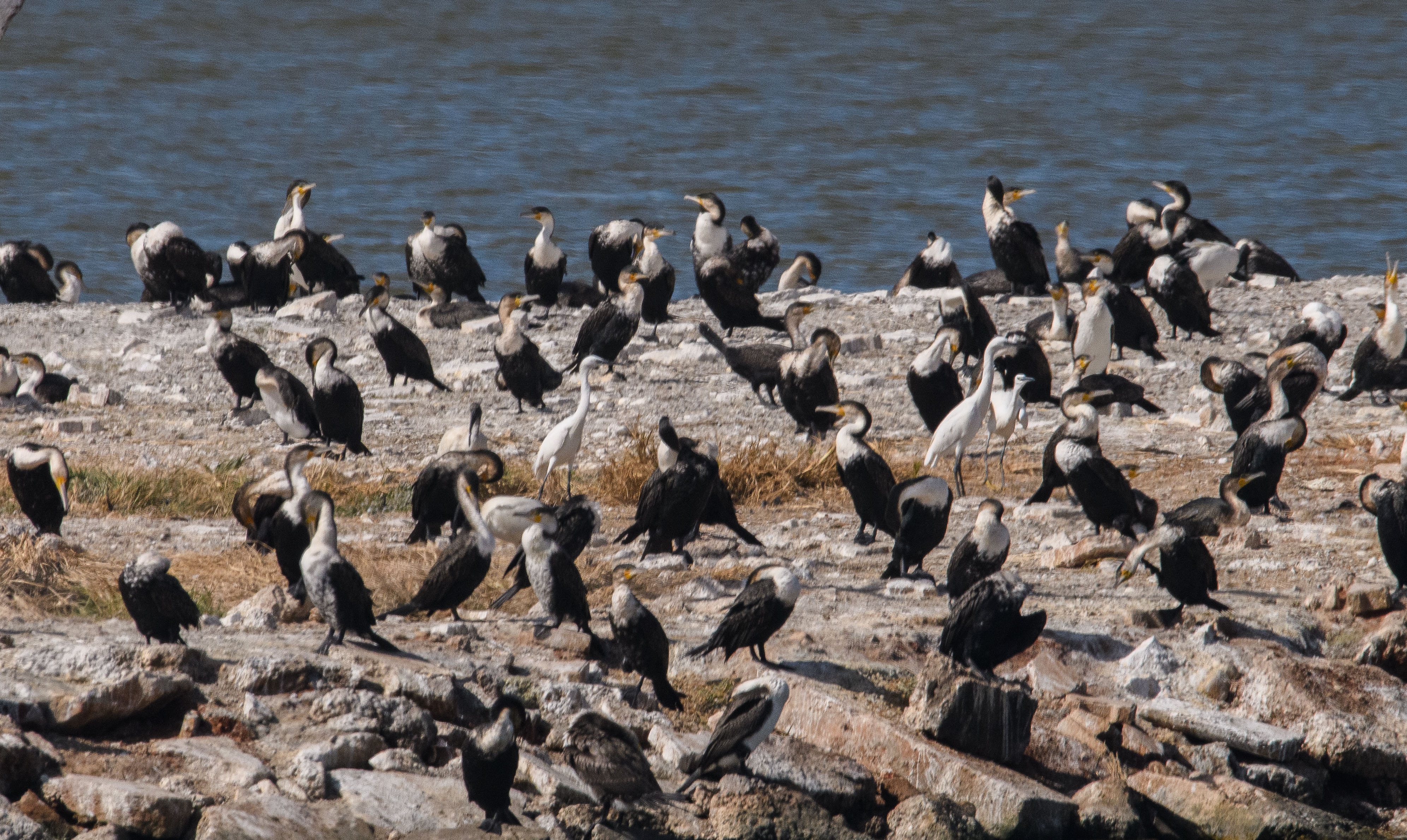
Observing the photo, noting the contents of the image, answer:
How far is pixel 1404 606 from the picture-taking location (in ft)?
26.6

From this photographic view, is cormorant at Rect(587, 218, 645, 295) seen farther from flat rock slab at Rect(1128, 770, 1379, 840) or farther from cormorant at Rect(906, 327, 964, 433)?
flat rock slab at Rect(1128, 770, 1379, 840)

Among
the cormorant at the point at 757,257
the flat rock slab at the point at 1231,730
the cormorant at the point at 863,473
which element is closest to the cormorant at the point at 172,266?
the cormorant at the point at 757,257

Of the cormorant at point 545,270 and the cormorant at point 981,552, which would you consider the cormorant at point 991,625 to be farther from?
the cormorant at point 545,270

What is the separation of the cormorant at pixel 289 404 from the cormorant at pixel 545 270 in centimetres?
435

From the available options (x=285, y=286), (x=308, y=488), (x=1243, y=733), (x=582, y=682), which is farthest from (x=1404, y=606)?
(x=285, y=286)

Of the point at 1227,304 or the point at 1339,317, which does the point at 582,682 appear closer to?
the point at 1339,317

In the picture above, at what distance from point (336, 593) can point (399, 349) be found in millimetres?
6391

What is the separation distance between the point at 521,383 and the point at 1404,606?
20.8ft

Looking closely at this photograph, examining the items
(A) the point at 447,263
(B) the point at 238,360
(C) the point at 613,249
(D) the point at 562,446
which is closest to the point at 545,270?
(C) the point at 613,249

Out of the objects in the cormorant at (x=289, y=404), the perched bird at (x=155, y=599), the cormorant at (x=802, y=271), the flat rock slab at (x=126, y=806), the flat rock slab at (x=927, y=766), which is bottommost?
the cormorant at (x=802, y=271)

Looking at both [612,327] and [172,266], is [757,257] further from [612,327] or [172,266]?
[172,266]

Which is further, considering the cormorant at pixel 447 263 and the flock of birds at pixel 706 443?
the cormorant at pixel 447 263

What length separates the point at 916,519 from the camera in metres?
8.39

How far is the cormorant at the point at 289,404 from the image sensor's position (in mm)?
11617
